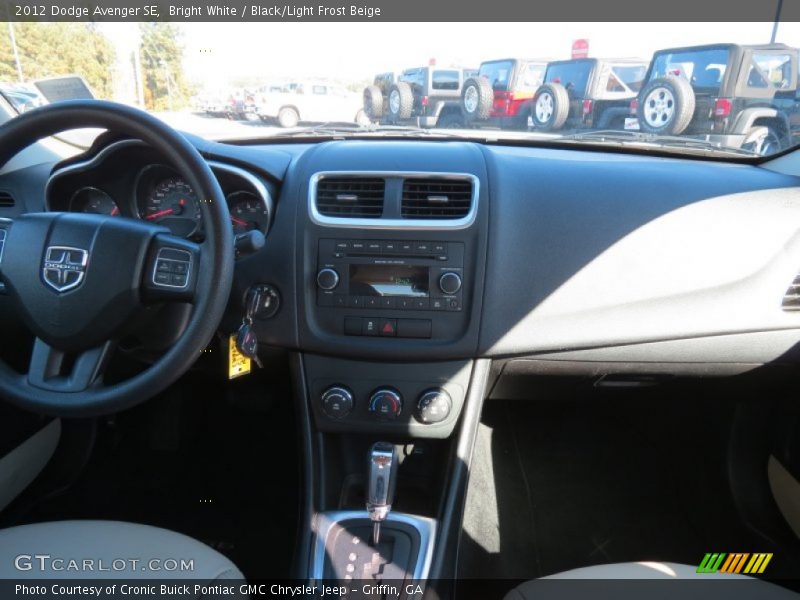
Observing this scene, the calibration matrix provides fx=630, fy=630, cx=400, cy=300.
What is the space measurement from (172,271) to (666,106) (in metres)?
1.65

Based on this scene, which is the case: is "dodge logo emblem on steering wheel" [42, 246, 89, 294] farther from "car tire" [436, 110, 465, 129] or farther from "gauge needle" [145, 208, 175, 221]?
"car tire" [436, 110, 465, 129]

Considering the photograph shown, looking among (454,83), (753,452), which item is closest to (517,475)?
(753,452)

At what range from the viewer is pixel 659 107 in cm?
211

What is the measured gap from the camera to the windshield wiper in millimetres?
2057

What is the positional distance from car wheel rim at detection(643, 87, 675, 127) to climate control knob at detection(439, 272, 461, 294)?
94 cm

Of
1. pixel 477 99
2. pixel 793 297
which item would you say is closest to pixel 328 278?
pixel 477 99

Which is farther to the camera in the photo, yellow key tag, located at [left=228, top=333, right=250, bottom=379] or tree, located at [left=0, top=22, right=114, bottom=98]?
tree, located at [left=0, top=22, right=114, bottom=98]

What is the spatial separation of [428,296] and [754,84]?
1.30 meters

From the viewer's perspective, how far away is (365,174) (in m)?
1.80

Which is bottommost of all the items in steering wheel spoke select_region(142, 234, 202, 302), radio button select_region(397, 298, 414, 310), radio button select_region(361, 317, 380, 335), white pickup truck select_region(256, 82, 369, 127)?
radio button select_region(361, 317, 380, 335)

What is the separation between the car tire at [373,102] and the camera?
221cm

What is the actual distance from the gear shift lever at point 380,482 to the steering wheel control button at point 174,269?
727 millimetres

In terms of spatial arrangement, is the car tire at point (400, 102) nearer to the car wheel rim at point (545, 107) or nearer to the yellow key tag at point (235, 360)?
the car wheel rim at point (545, 107)

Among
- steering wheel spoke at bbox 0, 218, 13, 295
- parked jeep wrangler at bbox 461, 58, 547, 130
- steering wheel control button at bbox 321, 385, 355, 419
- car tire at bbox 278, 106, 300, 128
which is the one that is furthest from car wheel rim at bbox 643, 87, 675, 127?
steering wheel spoke at bbox 0, 218, 13, 295
